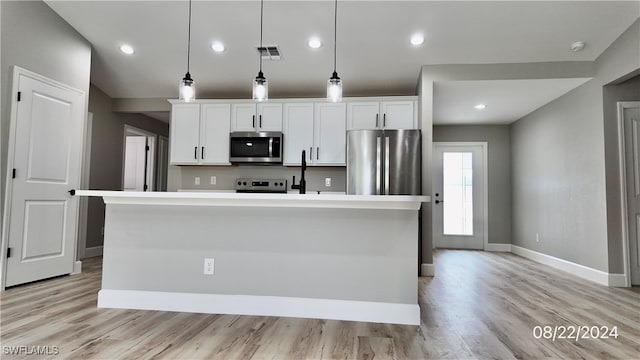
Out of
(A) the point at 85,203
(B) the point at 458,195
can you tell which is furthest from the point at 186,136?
(B) the point at 458,195

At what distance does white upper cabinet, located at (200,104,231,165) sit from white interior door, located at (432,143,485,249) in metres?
3.72

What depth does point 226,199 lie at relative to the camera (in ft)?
7.70

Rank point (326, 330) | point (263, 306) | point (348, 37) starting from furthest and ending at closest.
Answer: point (348, 37) → point (263, 306) → point (326, 330)

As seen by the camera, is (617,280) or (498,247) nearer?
(617,280)

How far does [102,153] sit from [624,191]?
6520mm

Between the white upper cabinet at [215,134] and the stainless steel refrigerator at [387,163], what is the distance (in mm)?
1788

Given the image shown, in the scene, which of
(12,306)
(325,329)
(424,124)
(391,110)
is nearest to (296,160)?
(391,110)

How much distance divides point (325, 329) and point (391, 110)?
3.03 m

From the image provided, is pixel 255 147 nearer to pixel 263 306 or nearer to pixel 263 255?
pixel 263 255

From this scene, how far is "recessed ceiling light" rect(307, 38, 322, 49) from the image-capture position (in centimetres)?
387

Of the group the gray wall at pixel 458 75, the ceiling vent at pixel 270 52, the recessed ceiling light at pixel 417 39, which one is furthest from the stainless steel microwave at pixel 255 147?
the recessed ceiling light at pixel 417 39

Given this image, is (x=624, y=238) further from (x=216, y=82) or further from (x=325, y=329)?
(x=216, y=82)

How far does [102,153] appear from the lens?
520 cm

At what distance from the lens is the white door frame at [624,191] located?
366cm
